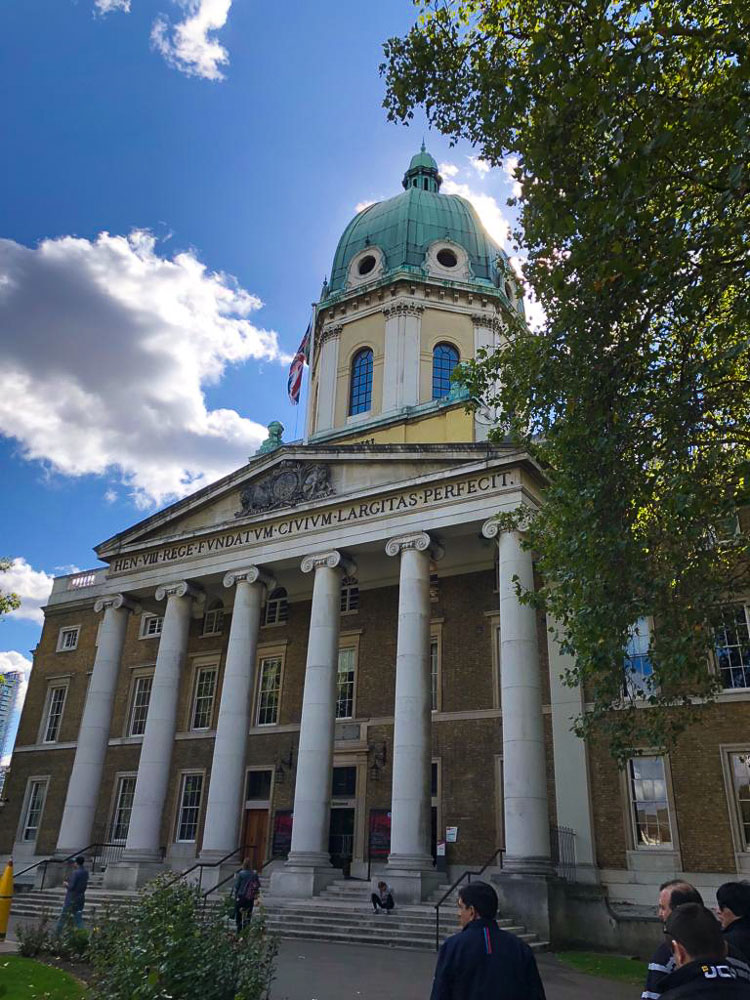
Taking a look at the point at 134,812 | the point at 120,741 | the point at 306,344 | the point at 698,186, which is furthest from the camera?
the point at 306,344

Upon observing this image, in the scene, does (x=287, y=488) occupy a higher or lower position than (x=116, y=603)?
higher

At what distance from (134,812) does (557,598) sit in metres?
15.7

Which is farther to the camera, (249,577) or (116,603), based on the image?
(116,603)

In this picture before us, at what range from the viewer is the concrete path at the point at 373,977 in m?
11.0

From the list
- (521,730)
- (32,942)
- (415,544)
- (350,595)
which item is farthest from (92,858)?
(521,730)

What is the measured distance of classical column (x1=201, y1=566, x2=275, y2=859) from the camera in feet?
72.6

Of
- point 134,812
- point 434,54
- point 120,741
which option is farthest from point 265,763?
point 434,54

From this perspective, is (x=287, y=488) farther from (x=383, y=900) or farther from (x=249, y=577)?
(x=383, y=900)

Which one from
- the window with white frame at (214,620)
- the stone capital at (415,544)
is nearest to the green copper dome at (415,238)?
the window with white frame at (214,620)

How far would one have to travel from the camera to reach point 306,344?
33938mm

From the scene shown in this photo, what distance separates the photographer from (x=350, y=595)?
27.8 meters

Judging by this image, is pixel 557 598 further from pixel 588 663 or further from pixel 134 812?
pixel 134 812

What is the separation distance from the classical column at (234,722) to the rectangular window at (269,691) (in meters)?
3.98

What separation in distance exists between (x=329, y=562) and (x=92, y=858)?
1291 centimetres
